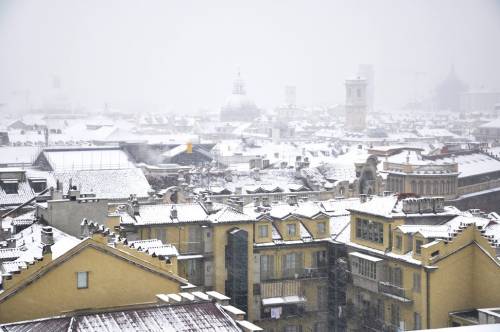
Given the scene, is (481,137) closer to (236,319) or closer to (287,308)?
(287,308)

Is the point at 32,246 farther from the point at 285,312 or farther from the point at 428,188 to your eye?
the point at 428,188

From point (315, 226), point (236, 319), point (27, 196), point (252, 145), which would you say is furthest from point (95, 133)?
point (236, 319)

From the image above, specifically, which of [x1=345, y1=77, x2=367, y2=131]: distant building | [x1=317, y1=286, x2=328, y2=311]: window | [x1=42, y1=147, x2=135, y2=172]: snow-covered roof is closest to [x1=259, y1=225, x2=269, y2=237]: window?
[x1=317, y1=286, x2=328, y2=311]: window

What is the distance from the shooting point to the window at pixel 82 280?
82.5 feet

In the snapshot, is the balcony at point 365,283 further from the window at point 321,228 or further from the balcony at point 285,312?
the window at point 321,228

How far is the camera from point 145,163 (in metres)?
78.7

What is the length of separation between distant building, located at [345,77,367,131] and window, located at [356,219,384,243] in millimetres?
135135

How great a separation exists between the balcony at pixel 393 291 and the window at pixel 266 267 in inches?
202

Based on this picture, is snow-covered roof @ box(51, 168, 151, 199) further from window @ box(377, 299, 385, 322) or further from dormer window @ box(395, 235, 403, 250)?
dormer window @ box(395, 235, 403, 250)

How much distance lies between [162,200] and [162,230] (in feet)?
35.1

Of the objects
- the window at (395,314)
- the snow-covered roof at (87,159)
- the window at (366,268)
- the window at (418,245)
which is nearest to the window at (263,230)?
the window at (366,268)

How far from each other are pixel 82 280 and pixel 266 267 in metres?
14.2

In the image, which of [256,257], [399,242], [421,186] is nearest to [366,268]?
[399,242]

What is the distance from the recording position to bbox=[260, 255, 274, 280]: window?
126ft
